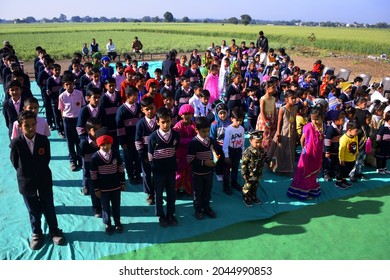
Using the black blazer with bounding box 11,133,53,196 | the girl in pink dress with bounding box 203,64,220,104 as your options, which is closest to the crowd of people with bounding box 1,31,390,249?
the black blazer with bounding box 11,133,53,196

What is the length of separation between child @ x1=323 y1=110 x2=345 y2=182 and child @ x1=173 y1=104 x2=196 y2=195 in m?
2.48

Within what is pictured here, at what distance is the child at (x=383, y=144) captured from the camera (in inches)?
250

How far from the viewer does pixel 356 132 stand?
562 cm

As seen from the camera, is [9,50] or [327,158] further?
[9,50]

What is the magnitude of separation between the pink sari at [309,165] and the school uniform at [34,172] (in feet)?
12.4

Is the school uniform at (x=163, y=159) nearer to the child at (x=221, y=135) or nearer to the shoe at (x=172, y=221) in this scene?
the shoe at (x=172, y=221)

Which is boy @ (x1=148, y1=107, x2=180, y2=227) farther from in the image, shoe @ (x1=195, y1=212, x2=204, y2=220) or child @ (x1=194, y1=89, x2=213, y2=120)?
child @ (x1=194, y1=89, x2=213, y2=120)

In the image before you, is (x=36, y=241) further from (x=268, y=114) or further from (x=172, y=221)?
(x=268, y=114)

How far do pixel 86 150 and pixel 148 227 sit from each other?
1.43m

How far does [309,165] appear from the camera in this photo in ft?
18.0

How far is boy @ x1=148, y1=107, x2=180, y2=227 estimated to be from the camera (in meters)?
4.50

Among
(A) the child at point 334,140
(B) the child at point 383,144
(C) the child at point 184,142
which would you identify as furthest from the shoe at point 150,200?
(B) the child at point 383,144
